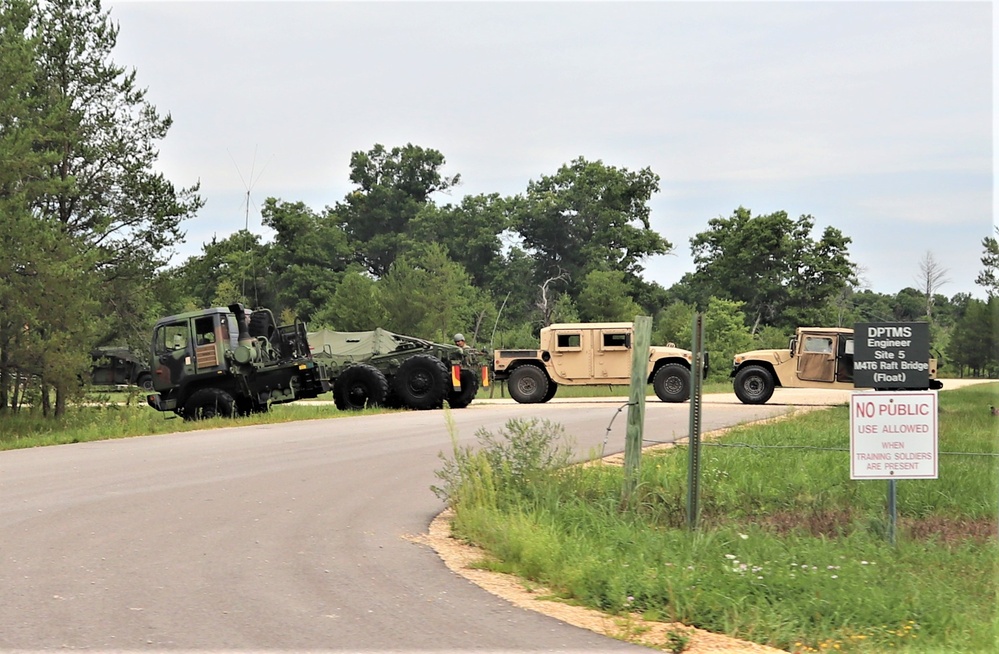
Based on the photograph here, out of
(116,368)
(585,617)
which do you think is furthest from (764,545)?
(116,368)

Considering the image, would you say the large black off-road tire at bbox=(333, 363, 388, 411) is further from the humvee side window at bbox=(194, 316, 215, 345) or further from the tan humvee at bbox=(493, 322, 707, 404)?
the tan humvee at bbox=(493, 322, 707, 404)

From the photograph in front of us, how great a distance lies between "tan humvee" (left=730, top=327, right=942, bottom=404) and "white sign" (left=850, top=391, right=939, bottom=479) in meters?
22.5

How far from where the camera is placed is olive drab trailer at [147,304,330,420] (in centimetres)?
2638

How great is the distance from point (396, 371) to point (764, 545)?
21.1 meters

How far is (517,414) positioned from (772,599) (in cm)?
1964

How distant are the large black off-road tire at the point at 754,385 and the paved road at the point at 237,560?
52.9 ft

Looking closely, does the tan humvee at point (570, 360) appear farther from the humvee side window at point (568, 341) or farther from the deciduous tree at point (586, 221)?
the deciduous tree at point (586, 221)

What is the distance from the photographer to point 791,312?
6669 cm

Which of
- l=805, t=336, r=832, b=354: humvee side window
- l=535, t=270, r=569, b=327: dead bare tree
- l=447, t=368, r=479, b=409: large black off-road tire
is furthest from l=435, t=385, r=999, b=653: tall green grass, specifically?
l=535, t=270, r=569, b=327: dead bare tree

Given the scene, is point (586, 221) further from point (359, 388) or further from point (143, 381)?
point (359, 388)

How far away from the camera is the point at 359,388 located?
29.1 meters

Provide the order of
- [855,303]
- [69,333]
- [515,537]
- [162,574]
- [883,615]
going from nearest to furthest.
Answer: [883,615] < [162,574] < [515,537] < [69,333] < [855,303]

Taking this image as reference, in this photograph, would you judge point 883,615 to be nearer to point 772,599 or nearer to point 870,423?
point 772,599

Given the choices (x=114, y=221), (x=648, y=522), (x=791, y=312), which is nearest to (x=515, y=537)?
(x=648, y=522)
